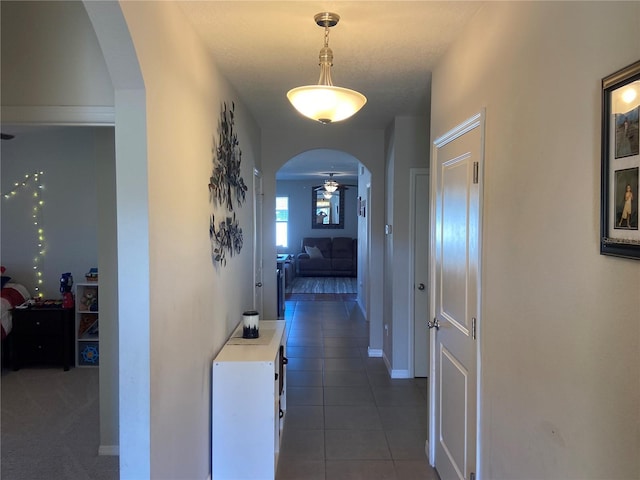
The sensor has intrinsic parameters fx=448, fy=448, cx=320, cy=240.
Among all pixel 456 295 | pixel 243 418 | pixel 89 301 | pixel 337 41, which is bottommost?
pixel 243 418

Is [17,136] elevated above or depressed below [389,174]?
above

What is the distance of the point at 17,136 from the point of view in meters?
5.04

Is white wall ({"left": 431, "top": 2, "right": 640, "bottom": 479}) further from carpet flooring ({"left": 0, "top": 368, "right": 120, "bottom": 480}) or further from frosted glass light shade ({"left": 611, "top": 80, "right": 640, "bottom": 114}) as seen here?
carpet flooring ({"left": 0, "top": 368, "right": 120, "bottom": 480})

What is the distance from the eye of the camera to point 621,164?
1.05 metres

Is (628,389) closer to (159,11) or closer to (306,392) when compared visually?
(159,11)

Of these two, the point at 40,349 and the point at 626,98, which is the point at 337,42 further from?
the point at 40,349

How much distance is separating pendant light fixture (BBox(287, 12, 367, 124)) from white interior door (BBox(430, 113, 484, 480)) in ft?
1.95

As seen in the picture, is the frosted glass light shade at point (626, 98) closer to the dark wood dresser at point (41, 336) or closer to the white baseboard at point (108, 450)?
the white baseboard at point (108, 450)

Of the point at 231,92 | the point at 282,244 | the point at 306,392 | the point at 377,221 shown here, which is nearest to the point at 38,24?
the point at 231,92

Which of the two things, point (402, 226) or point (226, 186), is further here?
point (402, 226)

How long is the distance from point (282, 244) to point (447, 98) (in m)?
10.3

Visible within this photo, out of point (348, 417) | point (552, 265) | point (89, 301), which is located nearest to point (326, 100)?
point (552, 265)

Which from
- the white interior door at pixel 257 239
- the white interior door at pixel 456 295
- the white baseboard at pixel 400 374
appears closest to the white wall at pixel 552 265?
the white interior door at pixel 456 295

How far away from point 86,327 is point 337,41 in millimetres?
3954
